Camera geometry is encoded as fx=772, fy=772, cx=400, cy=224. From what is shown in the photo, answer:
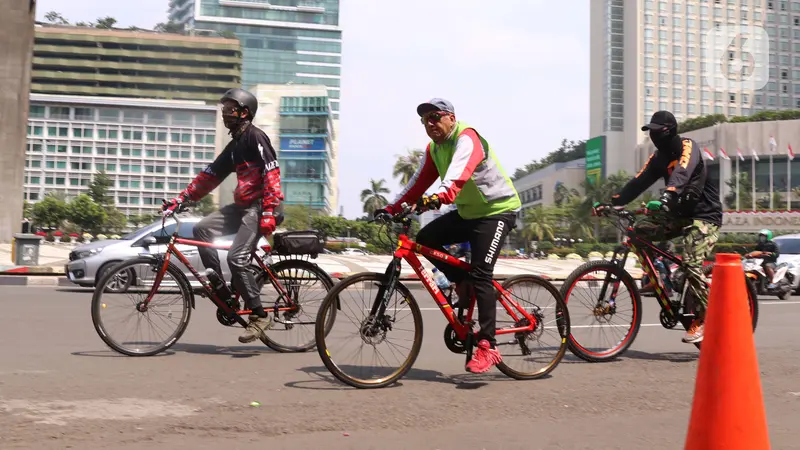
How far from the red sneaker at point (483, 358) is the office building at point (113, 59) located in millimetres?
143812

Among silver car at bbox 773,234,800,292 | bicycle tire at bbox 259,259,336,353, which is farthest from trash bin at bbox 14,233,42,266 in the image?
silver car at bbox 773,234,800,292

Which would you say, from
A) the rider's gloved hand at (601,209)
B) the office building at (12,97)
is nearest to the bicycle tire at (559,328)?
the rider's gloved hand at (601,209)

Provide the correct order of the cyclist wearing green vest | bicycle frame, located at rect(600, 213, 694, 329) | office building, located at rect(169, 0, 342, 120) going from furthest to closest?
office building, located at rect(169, 0, 342, 120) → bicycle frame, located at rect(600, 213, 694, 329) → the cyclist wearing green vest

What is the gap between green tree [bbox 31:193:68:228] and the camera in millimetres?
94500

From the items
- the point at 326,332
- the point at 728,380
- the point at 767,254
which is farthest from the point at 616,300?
the point at 767,254

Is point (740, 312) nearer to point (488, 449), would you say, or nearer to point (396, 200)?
point (488, 449)

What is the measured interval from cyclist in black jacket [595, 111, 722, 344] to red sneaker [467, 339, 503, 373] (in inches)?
69.1

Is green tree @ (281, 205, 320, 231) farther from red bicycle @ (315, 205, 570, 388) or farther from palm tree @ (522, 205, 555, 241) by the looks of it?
red bicycle @ (315, 205, 570, 388)

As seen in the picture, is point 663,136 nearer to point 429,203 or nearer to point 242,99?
point 429,203

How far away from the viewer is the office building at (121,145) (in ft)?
433

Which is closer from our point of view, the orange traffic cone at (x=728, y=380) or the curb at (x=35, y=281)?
the orange traffic cone at (x=728, y=380)

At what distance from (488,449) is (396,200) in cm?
224

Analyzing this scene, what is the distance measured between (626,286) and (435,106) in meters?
2.24

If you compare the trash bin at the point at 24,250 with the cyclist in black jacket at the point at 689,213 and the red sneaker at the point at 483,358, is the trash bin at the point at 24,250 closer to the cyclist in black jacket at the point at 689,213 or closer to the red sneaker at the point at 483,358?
the cyclist in black jacket at the point at 689,213
